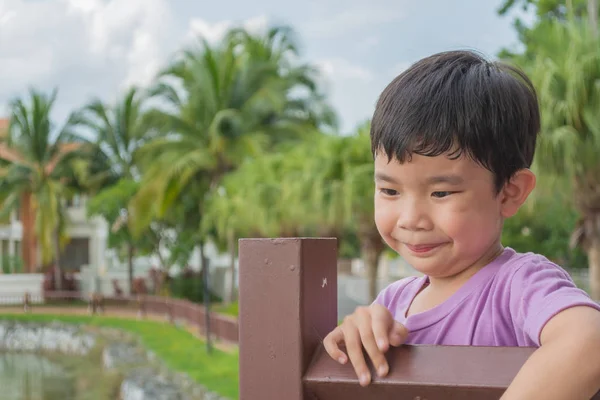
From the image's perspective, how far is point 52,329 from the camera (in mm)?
21000

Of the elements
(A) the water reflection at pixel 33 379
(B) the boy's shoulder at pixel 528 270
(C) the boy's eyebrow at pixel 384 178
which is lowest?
(A) the water reflection at pixel 33 379

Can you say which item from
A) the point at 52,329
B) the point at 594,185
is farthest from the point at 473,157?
the point at 52,329

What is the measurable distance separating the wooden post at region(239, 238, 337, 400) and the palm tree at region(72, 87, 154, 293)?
70.2ft

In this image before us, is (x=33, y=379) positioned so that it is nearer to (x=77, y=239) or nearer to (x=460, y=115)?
(x=77, y=239)

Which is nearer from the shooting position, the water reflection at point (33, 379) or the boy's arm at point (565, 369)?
the boy's arm at point (565, 369)

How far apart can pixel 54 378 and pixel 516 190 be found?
1761 centimetres

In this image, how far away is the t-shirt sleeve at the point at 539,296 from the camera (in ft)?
2.48

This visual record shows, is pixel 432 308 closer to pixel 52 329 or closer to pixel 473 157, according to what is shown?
pixel 473 157

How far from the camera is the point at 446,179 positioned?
87 centimetres

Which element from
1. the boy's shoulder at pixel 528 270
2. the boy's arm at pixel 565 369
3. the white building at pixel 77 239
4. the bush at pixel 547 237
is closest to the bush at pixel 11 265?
the white building at pixel 77 239

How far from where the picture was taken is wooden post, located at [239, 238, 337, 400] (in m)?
0.78

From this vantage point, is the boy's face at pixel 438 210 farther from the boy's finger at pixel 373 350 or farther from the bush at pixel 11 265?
the bush at pixel 11 265

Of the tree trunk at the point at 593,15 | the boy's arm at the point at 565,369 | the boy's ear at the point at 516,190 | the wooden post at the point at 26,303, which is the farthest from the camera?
the wooden post at the point at 26,303

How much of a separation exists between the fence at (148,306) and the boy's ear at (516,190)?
1345 centimetres
